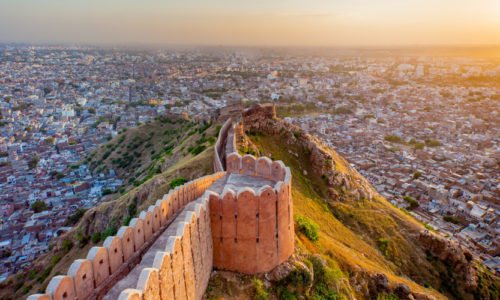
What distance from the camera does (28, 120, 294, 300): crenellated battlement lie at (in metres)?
8.88

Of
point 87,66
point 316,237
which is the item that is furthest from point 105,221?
point 87,66

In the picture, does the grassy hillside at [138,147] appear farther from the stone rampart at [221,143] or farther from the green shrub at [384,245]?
the green shrub at [384,245]

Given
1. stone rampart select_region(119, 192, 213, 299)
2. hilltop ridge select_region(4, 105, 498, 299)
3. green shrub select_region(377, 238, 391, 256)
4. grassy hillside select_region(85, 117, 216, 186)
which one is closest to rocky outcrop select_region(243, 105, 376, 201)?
hilltop ridge select_region(4, 105, 498, 299)

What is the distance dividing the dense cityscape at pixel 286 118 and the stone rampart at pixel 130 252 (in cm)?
2817

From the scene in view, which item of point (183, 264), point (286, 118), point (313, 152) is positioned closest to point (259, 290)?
point (183, 264)

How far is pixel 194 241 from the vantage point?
11602 mm

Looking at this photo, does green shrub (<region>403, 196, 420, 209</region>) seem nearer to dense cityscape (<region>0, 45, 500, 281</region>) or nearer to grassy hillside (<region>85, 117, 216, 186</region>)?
dense cityscape (<region>0, 45, 500, 281</region>)

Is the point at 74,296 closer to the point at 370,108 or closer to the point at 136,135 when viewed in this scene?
the point at 136,135

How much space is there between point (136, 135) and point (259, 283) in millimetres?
51786

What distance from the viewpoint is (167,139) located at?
5578cm

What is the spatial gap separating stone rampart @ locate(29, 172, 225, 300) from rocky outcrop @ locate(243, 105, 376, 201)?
1855 centimetres

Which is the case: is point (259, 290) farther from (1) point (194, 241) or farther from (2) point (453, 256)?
(2) point (453, 256)

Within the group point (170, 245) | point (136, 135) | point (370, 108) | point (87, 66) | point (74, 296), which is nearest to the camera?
point (74, 296)

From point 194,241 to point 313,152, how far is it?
23214 mm
